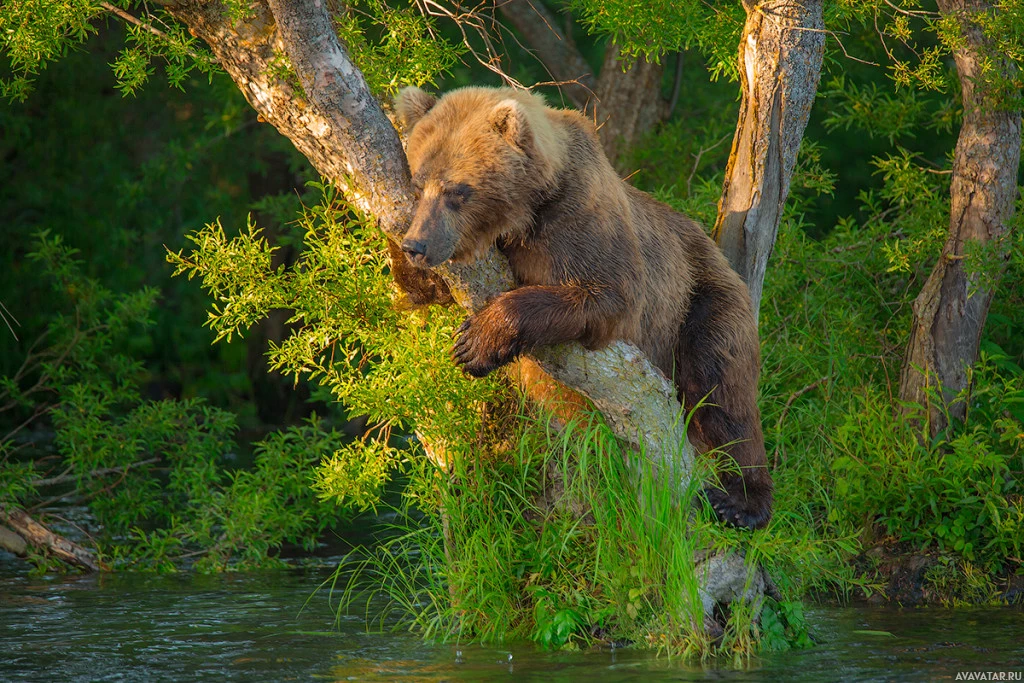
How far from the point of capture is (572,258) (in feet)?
17.5

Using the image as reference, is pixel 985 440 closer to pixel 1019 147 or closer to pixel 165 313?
pixel 1019 147

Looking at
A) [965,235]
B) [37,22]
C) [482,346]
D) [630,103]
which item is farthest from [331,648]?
[630,103]

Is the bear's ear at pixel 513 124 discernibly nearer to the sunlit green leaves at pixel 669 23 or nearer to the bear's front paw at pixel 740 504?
the bear's front paw at pixel 740 504

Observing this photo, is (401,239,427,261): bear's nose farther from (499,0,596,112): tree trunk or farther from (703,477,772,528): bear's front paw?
(499,0,596,112): tree trunk

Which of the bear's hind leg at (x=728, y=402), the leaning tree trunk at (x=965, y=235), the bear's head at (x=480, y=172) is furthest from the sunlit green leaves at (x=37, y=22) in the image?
the leaning tree trunk at (x=965, y=235)

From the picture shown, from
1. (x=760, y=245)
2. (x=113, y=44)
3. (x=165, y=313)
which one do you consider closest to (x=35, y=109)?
(x=113, y=44)

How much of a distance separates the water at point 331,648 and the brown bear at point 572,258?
34.1 inches

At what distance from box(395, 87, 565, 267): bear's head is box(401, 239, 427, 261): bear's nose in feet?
0.17

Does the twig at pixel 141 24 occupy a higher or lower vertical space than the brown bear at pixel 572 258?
higher

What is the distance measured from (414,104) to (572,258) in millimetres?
1059

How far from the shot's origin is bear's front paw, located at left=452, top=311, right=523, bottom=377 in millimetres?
5039

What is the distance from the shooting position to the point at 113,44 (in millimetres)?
14148

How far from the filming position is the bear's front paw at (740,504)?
19.2 ft

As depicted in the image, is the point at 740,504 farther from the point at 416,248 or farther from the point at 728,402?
the point at 416,248
